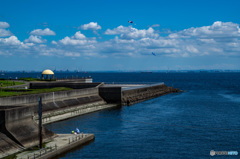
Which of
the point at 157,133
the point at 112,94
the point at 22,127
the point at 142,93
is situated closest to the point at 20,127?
the point at 22,127

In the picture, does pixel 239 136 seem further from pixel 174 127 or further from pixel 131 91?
pixel 131 91

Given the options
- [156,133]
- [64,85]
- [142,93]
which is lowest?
[156,133]

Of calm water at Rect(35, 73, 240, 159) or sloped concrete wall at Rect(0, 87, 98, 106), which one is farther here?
sloped concrete wall at Rect(0, 87, 98, 106)

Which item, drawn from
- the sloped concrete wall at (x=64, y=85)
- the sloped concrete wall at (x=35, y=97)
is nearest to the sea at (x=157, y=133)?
the sloped concrete wall at (x=35, y=97)

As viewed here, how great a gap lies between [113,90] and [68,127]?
3069cm

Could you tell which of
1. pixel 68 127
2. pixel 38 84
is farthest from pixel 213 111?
pixel 38 84

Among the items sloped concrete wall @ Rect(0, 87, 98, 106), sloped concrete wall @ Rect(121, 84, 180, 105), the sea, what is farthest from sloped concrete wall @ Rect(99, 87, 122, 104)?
the sea

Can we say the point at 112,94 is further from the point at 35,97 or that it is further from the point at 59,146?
the point at 59,146

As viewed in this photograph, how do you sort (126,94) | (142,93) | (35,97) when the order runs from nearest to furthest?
1. (35,97)
2. (126,94)
3. (142,93)

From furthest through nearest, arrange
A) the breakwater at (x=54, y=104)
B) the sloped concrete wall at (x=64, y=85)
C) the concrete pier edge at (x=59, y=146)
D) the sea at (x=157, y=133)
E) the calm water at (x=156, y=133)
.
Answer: the sloped concrete wall at (x=64, y=85) → the calm water at (x=156, y=133) → the sea at (x=157, y=133) → the breakwater at (x=54, y=104) → the concrete pier edge at (x=59, y=146)

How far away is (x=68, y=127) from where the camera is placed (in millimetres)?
43562

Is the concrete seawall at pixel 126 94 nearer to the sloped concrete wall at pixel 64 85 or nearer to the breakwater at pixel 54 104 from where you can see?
the breakwater at pixel 54 104

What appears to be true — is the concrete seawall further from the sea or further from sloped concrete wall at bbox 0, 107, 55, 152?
sloped concrete wall at bbox 0, 107, 55, 152

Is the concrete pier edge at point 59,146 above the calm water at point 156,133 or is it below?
above
